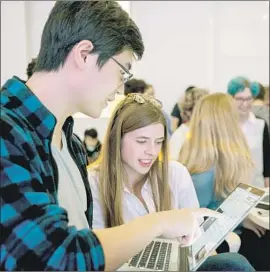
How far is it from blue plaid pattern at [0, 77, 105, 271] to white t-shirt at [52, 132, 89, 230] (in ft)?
0.40

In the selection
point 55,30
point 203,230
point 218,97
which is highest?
point 55,30

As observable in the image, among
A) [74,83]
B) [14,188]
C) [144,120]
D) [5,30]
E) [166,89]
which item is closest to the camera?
[14,188]

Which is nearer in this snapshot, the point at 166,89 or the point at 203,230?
the point at 203,230

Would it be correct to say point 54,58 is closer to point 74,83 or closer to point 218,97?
point 74,83

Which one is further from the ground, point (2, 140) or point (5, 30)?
point (5, 30)

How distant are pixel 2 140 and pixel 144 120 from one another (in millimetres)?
822

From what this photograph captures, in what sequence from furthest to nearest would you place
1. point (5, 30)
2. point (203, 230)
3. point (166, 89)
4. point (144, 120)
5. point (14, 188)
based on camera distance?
point (166, 89)
point (5, 30)
point (144, 120)
point (203, 230)
point (14, 188)

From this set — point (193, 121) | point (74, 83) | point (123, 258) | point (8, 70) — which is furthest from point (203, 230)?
point (8, 70)

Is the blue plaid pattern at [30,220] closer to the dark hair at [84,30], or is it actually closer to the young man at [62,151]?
the young man at [62,151]

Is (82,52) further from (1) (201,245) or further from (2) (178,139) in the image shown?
(2) (178,139)

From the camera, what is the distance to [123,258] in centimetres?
57

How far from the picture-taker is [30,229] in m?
0.50

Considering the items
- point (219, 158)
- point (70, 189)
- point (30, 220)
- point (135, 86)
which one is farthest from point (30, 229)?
point (135, 86)

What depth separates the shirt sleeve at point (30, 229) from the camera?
502mm
